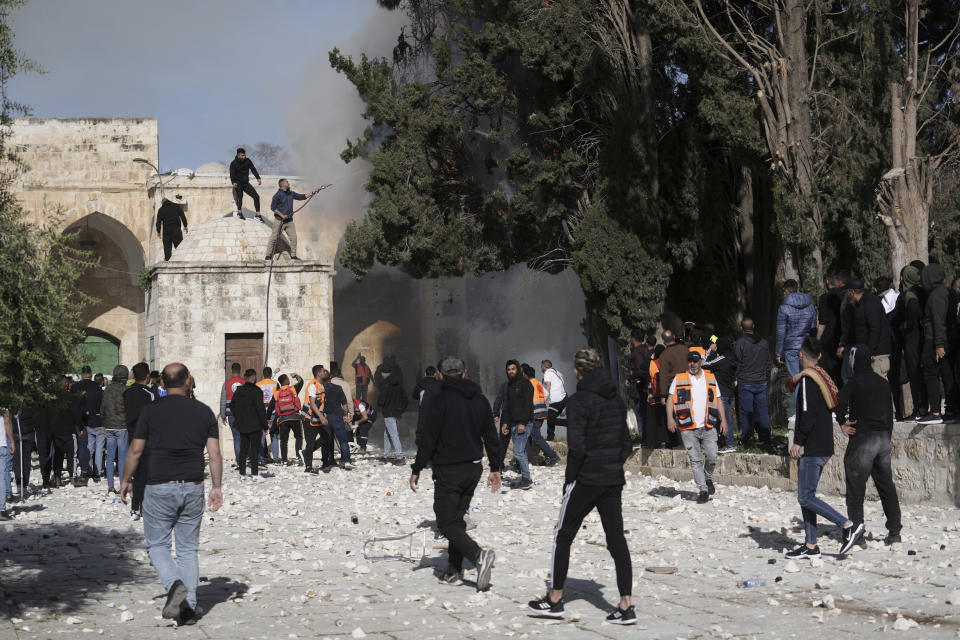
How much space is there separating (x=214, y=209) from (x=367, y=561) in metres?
26.3

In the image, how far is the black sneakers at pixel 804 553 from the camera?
28.6 feet

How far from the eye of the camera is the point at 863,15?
60.8 feet

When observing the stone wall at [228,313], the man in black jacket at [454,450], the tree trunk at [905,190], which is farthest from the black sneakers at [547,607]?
the stone wall at [228,313]

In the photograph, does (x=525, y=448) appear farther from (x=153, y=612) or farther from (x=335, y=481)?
(x=153, y=612)

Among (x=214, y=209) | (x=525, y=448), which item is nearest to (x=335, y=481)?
(x=525, y=448)

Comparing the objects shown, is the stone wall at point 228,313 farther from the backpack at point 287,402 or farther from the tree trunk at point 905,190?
the tree trunk at point 905,190

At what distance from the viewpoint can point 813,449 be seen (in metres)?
8.74

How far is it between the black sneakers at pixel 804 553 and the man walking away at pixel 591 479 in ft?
7.75

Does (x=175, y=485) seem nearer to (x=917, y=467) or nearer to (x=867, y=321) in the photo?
(x=867, y=321)

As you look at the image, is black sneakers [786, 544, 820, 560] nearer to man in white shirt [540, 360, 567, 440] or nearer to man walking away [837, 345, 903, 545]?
man walking away [837, 345, 903, 545]

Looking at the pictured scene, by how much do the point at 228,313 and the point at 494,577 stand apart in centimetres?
1832

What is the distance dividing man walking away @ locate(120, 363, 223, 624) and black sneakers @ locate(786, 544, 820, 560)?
14.0 feet

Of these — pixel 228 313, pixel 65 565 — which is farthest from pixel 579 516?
pixel 228 313

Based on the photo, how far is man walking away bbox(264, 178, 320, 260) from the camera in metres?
25.7
